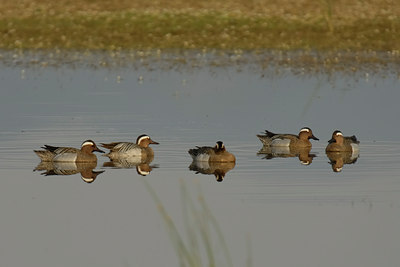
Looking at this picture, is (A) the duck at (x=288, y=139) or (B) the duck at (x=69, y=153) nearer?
(B) the duck at (x=69, y=153)

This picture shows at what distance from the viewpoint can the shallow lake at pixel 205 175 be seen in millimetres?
14609

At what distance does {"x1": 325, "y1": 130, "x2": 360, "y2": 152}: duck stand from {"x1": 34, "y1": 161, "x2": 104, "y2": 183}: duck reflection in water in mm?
4785

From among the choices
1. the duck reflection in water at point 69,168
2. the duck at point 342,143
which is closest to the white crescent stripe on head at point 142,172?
the duck reflection in water at point 69,168

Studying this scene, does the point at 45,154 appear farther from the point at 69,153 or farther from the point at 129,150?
the point at 129,150

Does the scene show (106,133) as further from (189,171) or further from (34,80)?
(34,80)

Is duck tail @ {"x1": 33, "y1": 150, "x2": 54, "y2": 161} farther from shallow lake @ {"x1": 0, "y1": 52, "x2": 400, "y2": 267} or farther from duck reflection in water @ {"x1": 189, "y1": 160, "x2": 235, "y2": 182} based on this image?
duck reflection in water @ {"x1": 189, "y1": 160, "x2": 235, "y2": 182}

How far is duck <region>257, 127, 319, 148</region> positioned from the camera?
24125mm

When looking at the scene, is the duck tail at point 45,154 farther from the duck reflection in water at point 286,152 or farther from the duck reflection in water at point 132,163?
the duck reflection in water at point 286,152

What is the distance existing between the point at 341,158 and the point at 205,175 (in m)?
3.27

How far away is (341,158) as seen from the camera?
75.3 feet

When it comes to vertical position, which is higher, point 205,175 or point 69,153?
point 69,153

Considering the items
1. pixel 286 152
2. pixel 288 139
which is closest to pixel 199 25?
pixel 288 139

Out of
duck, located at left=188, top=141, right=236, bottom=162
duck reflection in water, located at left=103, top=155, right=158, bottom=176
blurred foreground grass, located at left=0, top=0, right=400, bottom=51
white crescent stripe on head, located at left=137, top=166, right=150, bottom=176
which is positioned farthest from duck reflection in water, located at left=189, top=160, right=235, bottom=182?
blurred foreground grass, located at left=0, top=0, right=400, bottom=51

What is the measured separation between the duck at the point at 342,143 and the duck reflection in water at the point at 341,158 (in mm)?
86
